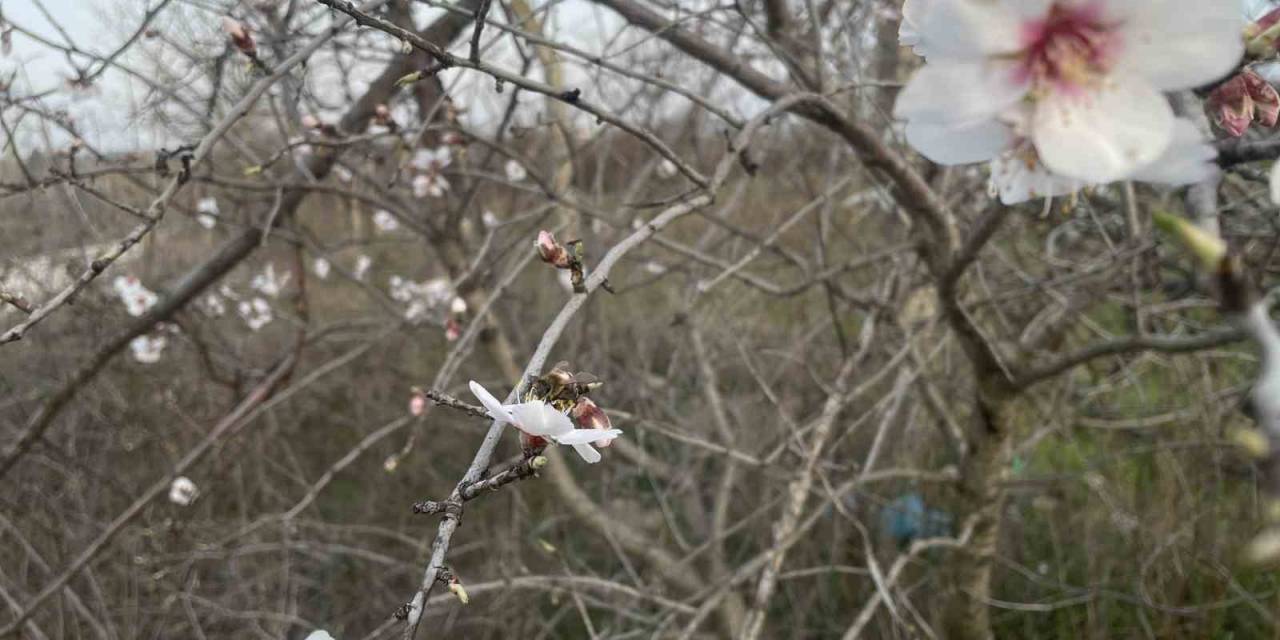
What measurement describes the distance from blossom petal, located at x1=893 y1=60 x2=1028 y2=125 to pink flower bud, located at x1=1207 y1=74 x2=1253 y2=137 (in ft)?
0.83

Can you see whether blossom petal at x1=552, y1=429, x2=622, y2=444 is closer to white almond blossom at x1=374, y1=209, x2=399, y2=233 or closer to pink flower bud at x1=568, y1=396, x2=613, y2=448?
pink flower bud at x1=568, y1=396, x2=613, y2=448

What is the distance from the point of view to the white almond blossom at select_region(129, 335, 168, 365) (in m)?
3.87

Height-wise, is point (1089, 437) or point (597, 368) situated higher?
point (597, 368)

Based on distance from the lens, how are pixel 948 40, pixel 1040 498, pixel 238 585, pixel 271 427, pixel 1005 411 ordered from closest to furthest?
pixel 948 40 → pixel 1005 411 → pixel 238 585 → pixel 1040 498 → pixel 271 427

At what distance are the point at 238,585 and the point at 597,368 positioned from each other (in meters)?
1.58

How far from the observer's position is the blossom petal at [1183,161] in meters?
0.60

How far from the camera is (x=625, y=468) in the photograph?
3.29 metres

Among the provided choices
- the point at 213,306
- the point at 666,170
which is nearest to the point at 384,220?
the point at 213,306

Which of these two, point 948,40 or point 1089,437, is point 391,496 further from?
point 948,40

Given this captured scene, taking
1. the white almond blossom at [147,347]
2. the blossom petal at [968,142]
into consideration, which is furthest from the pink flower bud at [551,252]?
the white almond blossom at [147,347]

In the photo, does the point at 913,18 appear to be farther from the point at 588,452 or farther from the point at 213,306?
the point at 213,306

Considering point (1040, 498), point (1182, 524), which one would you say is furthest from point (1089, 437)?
point (1182, 524)

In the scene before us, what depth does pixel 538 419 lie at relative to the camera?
749mm

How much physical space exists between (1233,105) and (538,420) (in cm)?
67
